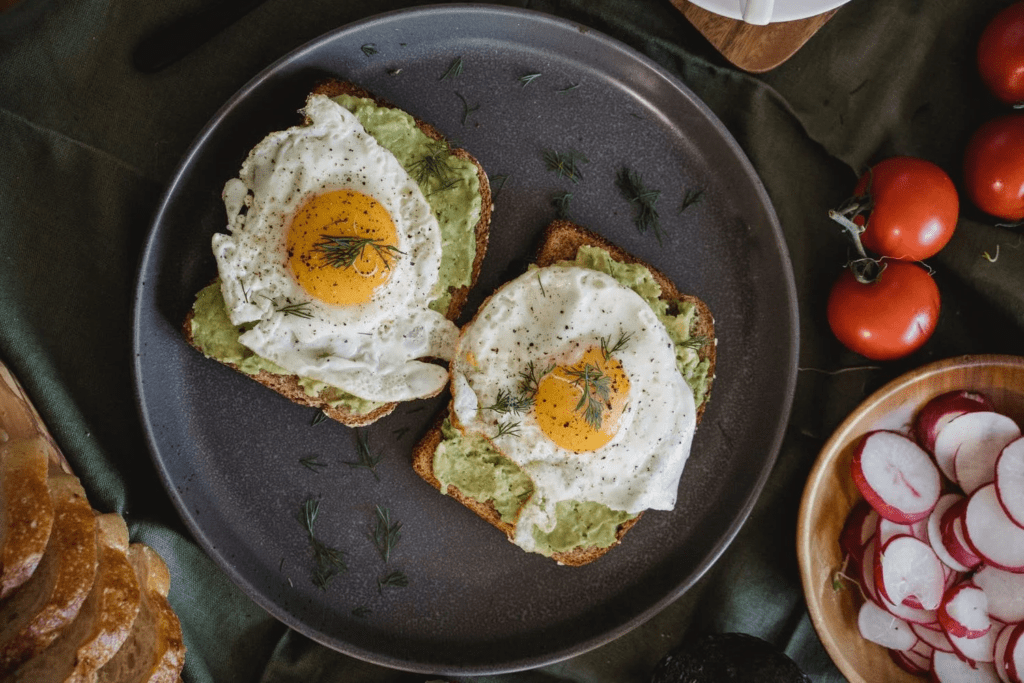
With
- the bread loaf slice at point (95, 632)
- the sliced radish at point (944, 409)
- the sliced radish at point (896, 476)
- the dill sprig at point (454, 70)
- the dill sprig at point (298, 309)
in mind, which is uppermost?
the dill sprig at point (454, 70)

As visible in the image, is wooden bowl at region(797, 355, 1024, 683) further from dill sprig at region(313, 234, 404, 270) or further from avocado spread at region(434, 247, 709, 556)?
dill sprig at region(313, 234, 404, 270)

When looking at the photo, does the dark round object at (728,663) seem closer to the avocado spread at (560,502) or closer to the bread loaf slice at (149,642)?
the avocado spread at (560,502)

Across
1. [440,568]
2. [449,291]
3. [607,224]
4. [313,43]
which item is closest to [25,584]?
[440,568]

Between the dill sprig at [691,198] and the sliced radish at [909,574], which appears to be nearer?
the sliced radish at [909,574]

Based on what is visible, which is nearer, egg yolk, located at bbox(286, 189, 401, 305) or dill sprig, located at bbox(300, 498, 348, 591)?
egg yolk, located at bbox(286, 189, 401, 305)

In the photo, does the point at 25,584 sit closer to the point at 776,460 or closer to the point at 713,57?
the point at 776,460

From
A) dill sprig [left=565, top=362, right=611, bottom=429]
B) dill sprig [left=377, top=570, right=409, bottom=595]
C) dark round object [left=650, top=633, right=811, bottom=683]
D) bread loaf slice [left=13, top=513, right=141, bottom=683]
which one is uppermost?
dill sprig [left=565, top=362, right=611, bottom=429]

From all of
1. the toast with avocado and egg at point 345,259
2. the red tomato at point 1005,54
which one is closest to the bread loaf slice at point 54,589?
the toast with avocado and egg at point 345,259

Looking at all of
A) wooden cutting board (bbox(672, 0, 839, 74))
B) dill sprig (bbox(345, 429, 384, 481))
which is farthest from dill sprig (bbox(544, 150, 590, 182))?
dill sprig (bbox(345, 429, 384, 481))
